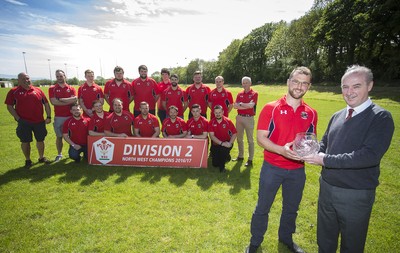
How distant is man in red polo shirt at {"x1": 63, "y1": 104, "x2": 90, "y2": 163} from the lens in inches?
298

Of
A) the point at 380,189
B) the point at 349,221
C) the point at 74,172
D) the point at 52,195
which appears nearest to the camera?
the point at 349,221

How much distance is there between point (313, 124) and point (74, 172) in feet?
22.7

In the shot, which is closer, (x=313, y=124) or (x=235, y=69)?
(x=313, y=124)

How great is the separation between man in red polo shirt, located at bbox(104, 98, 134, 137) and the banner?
361 millimetres

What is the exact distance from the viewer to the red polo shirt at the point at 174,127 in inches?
305

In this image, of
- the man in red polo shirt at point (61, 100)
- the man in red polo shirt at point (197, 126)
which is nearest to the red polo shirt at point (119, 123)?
the man in red polo shirt at point (61, 100)

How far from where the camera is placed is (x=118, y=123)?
7734mm

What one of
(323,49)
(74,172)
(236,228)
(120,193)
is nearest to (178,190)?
(120,193)

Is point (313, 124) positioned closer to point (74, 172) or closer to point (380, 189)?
point (380, 189)

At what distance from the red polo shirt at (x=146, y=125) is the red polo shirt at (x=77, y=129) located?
5.89ft

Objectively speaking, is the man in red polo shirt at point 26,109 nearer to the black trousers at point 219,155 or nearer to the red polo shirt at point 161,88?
the red polo shirt at point 161,88

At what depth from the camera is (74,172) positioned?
23.0 feet

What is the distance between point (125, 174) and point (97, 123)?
7.34 ft

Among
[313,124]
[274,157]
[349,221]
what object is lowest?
[349,221]
